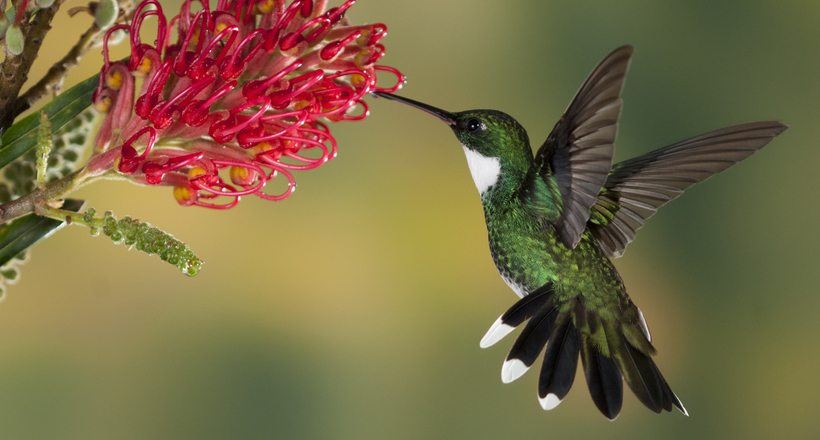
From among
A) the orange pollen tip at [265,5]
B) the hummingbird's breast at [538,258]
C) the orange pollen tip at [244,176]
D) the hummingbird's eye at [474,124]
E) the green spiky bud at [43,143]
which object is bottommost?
the green spiky bud at [43,143]

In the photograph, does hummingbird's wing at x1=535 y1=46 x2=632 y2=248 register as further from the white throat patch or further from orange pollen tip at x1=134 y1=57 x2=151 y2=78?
orange pollen tip at x1=134 y1=57 x2=151 y2=78

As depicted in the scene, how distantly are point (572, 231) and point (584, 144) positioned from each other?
0.48 feet

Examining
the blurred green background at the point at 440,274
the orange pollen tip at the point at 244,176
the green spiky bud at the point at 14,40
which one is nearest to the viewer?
the green spiky bud at the point at 14,40

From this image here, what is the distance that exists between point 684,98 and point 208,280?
→ 1.20m

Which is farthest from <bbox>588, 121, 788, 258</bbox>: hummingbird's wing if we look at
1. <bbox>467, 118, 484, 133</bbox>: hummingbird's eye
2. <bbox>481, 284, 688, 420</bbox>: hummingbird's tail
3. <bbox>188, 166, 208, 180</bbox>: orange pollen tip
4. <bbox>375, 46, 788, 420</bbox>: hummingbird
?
<bbox>188, 166, 208, 180</bbox>: orange pollen tip

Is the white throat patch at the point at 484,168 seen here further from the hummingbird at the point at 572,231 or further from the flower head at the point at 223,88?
the flower head at the point at 223,88

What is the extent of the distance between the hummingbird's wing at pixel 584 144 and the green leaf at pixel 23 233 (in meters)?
0.48

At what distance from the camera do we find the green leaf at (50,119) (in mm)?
551

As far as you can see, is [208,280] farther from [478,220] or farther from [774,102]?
[774,102]

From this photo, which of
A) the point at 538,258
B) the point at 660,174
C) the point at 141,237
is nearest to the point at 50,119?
the point at 141,237

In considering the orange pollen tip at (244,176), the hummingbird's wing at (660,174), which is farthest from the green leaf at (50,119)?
the hummingbird's wing at (660,174)

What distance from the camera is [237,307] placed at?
145cm

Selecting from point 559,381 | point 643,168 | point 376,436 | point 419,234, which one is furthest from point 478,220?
point 559,381

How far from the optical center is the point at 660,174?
0.91 metres
